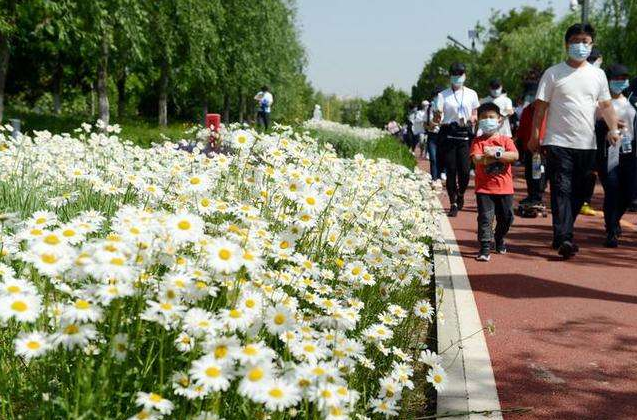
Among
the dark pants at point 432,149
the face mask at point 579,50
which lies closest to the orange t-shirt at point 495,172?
the face mask at point 579,50

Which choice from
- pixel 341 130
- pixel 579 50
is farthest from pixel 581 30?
pixel 341 130

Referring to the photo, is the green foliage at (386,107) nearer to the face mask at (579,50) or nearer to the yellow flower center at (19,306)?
the face mask at (579,50)

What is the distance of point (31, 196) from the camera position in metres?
4.86

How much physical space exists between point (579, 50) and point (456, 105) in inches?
119

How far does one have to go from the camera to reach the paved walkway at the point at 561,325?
372 centimetres

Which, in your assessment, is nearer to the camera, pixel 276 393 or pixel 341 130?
pixel 276 393

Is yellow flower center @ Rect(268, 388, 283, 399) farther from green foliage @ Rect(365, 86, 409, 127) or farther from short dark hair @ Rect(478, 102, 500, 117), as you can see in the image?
green foliage @ Rect(365, 86, 409, 127)

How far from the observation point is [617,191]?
851cm

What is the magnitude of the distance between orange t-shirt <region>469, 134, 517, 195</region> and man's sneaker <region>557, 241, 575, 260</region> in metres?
0.78

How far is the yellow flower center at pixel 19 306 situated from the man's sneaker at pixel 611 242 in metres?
7.59

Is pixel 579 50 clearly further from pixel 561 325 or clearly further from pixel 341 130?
pixel 341 130

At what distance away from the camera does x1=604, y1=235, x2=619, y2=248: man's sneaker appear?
841cm

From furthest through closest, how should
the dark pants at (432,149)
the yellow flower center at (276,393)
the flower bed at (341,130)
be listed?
the flower bed at (341,130), the dark pants at (432,149), the yellow flower center at (276,393)

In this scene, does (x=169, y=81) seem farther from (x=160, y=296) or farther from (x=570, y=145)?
(x=160, y=296)
